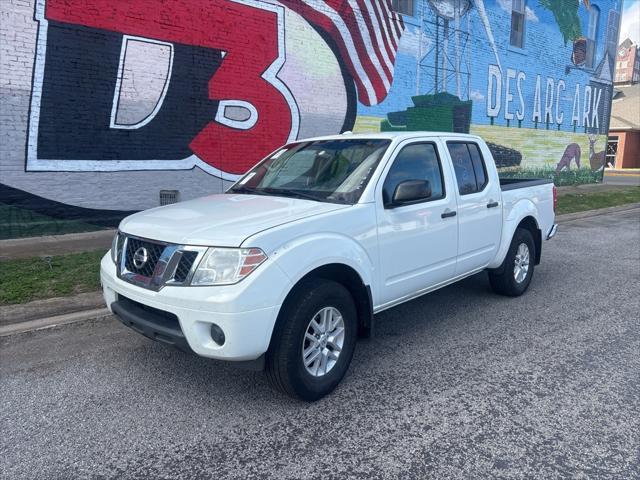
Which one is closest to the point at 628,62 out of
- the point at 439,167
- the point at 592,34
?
the point at 592,34

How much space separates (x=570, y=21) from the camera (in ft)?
64.6

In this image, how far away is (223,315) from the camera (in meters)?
2.88

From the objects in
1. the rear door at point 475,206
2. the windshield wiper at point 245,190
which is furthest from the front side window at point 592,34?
the windshield wiper at point 245,190

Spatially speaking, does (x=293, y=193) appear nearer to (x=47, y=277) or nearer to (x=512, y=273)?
Result: (x=512, y=273)

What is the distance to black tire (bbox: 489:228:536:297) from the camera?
18.1ft

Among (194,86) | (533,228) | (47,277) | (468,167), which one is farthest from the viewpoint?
(194,86)

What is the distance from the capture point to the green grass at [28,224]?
25.7ft

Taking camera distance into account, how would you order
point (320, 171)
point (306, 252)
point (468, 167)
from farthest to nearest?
point (468, 167), point (320, 171), point (306, 252)

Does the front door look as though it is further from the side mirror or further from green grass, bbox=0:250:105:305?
green grass, bbox=0:250:105:305

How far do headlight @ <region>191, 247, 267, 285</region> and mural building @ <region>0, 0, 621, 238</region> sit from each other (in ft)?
19.3

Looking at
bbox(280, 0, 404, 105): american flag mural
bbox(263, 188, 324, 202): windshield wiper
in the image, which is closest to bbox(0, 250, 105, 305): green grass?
bbox(263, 188, 324, 202): windshield wiper

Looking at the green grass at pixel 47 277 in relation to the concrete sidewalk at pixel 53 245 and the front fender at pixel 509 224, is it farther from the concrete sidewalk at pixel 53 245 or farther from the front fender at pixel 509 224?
the front fender at pixel 509 224

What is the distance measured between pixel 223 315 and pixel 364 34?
11178 mm

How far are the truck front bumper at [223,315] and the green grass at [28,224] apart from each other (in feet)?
19.8
